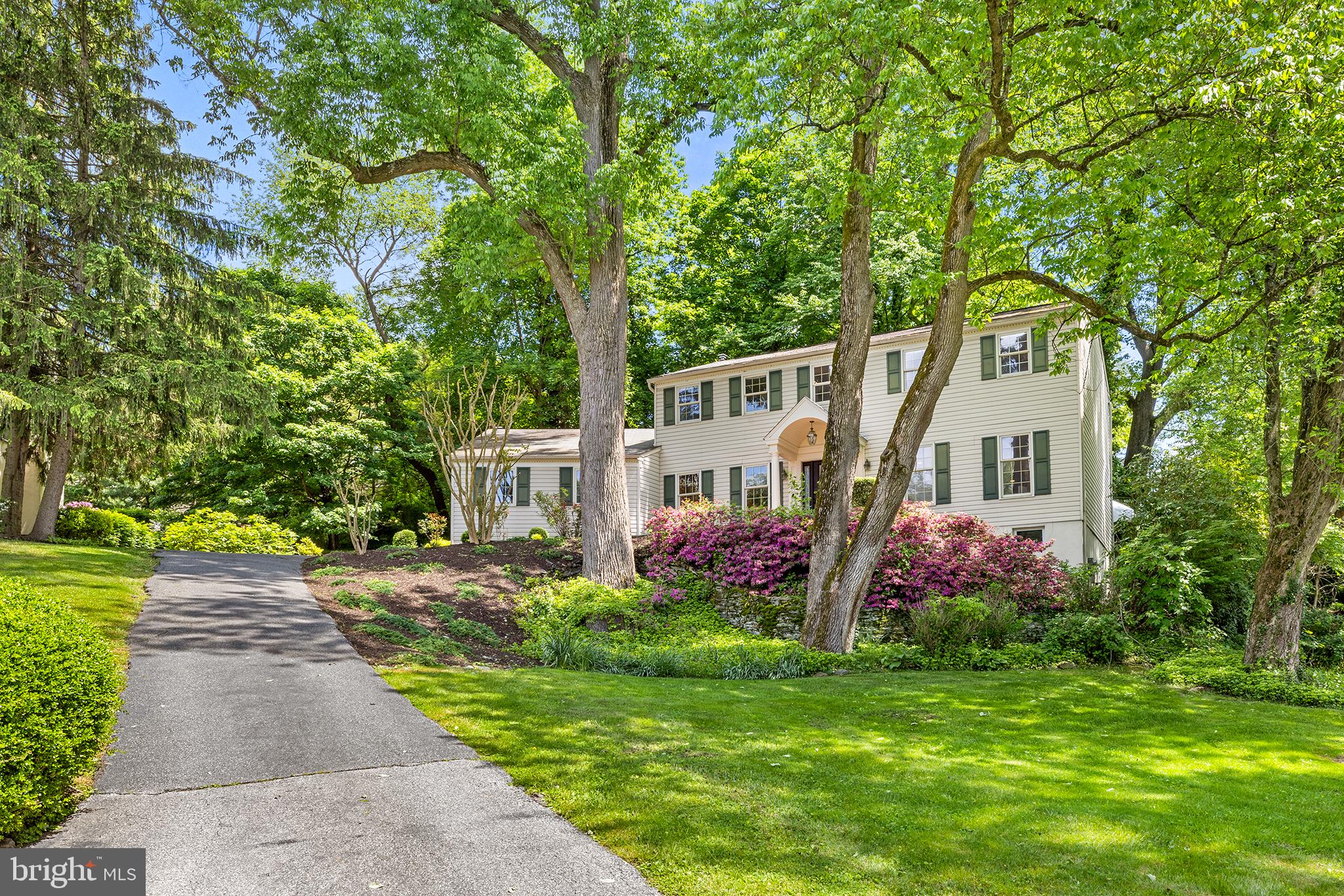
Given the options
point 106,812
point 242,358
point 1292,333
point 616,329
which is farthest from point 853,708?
point 242,358

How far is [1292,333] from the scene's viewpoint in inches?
444

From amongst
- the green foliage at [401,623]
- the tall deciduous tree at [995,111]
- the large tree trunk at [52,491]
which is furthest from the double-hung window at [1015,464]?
the large tree trunk at [52,491]

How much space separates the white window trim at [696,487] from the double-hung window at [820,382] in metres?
4.38

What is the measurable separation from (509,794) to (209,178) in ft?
61.2

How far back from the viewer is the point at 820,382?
2441 cm

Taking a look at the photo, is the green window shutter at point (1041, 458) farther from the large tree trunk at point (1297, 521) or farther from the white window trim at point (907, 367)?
the large tree trunk at point (1297, 521)

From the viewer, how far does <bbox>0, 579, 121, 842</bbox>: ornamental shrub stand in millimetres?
4426

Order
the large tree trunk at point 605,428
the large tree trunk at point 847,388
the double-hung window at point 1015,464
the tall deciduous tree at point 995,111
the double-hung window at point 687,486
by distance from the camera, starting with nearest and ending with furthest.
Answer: the tall deciduous tree at point 995,111
the large tree trunk at point 847,388
the large tree trunk at point 605,428
the double-hung window at point 1015,464
the double-hung window at point 687,486

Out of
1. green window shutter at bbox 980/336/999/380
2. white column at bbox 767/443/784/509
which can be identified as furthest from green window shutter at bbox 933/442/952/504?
white column at bbox 767/443/784/509

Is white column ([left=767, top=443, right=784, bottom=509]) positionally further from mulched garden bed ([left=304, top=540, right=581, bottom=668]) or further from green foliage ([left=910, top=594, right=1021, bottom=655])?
green foliage ([left=910, top=594, right=1021, bottom=655])

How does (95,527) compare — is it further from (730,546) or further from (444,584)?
(730,546)

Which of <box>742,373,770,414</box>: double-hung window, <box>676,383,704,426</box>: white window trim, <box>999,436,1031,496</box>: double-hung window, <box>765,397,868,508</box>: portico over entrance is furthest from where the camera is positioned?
<box>676,383,704,426</box>: white window trim

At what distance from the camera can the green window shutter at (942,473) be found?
2156 centimetres

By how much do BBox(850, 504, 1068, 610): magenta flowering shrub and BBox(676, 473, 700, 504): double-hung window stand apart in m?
10.3
